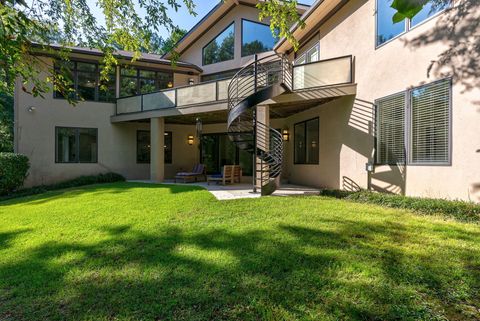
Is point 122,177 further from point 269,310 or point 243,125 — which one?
point 269,310

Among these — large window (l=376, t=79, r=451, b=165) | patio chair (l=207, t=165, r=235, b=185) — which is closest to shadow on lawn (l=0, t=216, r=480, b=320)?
large window (l=376, t=79, r=451, b=165)

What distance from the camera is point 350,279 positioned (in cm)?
315

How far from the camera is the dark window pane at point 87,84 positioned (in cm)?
1438

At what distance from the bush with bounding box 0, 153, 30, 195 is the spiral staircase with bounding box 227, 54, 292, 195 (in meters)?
9.02

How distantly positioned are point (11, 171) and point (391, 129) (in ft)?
44.9

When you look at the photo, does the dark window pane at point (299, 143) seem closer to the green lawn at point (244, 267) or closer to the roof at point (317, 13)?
the roof at point (317, 13)

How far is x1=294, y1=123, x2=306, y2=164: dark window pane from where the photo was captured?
Answer: 12633 mm

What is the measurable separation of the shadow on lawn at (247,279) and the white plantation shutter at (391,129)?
11.5 ft

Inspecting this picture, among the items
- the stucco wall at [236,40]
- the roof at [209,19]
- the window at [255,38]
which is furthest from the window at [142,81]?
the window at [255,38]

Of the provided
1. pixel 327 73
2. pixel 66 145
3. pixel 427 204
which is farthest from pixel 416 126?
pixel 66 145

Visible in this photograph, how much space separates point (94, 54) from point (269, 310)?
48.9ft

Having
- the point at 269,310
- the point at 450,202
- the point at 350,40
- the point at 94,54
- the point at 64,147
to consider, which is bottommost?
the point at 269,310

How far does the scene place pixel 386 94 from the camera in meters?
7.88

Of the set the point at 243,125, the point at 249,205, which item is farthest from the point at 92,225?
the point at 243,125
